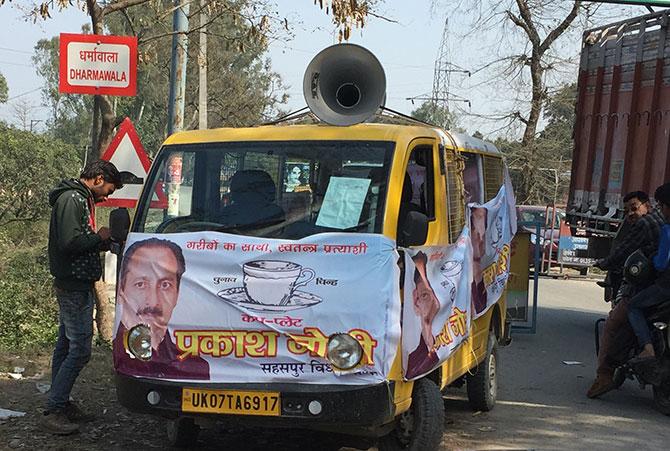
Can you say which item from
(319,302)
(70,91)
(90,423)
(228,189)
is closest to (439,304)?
(319,302)

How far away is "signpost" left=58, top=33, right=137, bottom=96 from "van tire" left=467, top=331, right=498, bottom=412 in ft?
12.1

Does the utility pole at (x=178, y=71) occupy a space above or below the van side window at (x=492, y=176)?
above

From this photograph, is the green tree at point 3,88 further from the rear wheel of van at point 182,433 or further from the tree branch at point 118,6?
the rear wheel of van at point 182,433

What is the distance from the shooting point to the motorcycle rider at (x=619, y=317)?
8.23 meters

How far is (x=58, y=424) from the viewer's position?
239 inches

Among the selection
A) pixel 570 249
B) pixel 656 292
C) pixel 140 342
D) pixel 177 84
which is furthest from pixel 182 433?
pixel 570 249

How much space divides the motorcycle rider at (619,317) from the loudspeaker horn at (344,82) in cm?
342

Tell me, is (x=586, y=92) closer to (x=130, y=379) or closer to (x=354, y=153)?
(x=354, y=153)

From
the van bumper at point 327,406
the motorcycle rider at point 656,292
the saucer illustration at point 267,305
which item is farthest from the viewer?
the motorcycle rider at point 656,292

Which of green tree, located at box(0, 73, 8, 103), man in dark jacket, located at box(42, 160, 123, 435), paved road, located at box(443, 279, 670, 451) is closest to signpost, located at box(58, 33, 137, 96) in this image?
man in dark jacket, located at box(42, 160, 123, 435)

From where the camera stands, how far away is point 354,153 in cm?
565

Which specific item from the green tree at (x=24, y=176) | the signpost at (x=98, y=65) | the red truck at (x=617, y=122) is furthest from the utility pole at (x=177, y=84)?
the green tree at (x=24, y=176)

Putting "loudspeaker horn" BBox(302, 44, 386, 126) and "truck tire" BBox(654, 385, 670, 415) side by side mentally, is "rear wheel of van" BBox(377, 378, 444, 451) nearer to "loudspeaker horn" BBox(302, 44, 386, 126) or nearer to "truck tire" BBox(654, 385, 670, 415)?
"loudspeaker horn" BBox(302, 44, 386, 126)

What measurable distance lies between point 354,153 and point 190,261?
48.0 inches
